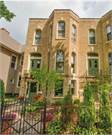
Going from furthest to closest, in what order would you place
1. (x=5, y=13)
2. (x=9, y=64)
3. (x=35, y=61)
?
(x=9, y=64)
(x=35, y=61)
(x=5, y=13)

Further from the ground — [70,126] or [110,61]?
[110,61]

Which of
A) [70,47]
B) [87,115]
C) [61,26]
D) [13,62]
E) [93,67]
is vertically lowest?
[87,115]

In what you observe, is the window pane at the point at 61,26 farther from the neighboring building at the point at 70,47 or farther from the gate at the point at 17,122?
the gate at the point at 17,122

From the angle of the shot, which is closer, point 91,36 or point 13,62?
point 91,36

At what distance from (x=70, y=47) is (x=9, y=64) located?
9.77 metres

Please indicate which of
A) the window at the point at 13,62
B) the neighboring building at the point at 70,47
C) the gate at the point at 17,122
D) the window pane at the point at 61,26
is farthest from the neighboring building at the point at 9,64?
the gate at the point at 17,122

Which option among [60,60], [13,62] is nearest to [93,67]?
[60,60]

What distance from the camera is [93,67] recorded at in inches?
517

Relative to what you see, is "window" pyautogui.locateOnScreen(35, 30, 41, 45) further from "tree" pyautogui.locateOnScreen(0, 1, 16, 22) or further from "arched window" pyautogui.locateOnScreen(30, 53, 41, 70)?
"tree" pyautogui.locateOnScreen(0, 1, 16, 22)

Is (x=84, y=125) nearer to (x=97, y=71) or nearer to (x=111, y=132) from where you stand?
(x=111, y=132)

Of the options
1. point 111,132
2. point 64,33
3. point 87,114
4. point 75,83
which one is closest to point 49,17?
point 64,33

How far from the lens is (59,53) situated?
12.3m

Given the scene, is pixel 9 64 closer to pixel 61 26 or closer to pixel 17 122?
pixel 61 26

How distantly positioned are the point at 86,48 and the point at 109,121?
994 centimetres
